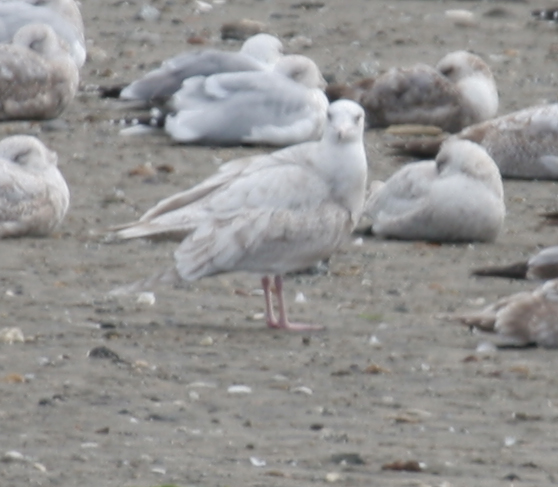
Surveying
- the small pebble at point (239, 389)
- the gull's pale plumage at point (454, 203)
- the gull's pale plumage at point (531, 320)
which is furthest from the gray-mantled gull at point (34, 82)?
the small pebble at point (239, 389)

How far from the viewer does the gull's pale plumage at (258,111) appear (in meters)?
10.5

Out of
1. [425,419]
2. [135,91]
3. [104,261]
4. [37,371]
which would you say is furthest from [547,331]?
[135,91]

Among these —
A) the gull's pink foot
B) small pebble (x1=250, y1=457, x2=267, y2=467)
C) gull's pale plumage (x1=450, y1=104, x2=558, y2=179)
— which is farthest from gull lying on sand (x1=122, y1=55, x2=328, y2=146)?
small pebble (x1=250, y1=457, x2=267, y2=467)

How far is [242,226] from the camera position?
22.1 feet

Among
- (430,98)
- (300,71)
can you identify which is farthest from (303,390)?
(430,98)

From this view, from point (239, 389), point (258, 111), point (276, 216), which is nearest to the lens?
point (239, 389)

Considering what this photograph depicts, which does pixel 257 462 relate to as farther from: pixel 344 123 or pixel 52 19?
pixel 52 19

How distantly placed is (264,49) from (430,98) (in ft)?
3.94

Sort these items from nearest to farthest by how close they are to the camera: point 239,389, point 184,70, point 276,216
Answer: point 239,389 → point 276,216 → point 184,70

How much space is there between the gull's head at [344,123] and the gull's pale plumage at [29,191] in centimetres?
188

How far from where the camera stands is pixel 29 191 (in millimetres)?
8312

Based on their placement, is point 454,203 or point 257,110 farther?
point 257,110

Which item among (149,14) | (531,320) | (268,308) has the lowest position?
(149,14)

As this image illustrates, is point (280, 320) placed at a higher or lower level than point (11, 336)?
lower
